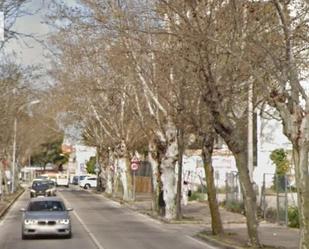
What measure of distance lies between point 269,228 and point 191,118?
24.9 feet

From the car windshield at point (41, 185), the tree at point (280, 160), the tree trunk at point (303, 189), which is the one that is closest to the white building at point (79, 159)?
the car windshield at point (41, 185)

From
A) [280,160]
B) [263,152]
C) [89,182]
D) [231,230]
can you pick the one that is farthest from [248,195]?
[89,182]

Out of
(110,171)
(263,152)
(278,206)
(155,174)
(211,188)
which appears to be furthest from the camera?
(110,171)

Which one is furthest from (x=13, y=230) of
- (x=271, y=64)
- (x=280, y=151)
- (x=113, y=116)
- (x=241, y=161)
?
(x=280, y=151)

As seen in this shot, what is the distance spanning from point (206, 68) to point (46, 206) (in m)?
9.56

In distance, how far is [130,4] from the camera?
3033cm

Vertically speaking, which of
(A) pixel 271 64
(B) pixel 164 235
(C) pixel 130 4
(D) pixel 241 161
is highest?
(C) pixel 130 4

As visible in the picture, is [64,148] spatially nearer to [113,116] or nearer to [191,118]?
[113,116]

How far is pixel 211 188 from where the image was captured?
3098 cm

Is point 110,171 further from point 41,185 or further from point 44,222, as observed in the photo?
point 44,222

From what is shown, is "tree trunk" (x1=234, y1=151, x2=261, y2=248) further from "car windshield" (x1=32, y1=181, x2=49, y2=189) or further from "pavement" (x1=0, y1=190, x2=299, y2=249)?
"car windshield" (x1=32, y1=181, x2=49, y2=189)

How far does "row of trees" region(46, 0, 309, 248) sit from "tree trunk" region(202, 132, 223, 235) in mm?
40

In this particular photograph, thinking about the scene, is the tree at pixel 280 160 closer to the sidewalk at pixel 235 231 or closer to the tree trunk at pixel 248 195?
the sidewalk at pixel 235 231

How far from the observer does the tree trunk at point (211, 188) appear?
3039 cm
